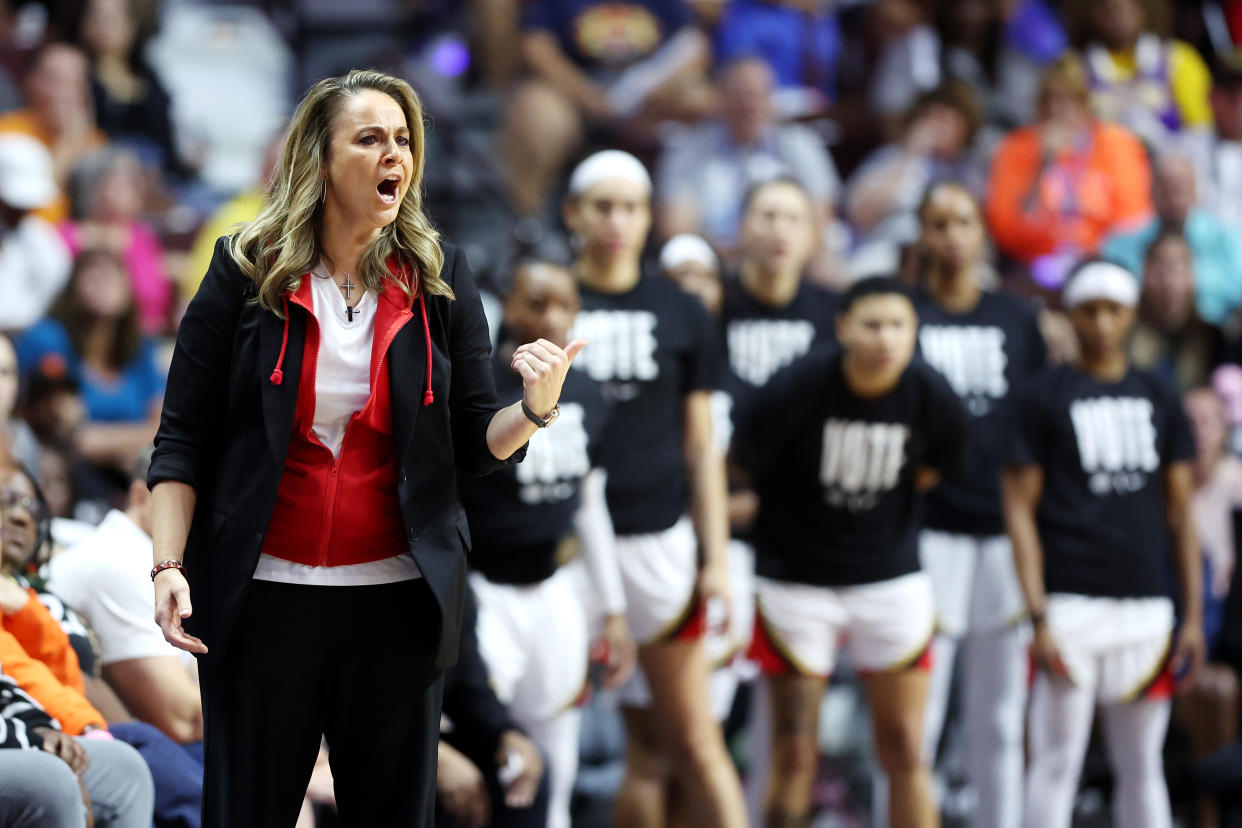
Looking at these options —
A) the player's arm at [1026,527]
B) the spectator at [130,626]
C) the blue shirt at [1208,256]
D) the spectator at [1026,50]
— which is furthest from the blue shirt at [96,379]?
the spectator at [1026,50]

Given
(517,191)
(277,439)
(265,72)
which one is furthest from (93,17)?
(277,439)

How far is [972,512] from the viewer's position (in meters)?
5.45

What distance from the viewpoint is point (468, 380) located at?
8.61ft

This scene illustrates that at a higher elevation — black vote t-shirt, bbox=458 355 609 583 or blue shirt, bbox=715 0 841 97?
blue shirt, bbox=715 0 841 97

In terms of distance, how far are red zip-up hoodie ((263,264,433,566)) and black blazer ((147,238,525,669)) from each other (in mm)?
24

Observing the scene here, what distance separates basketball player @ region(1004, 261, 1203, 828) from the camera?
502 centimetres

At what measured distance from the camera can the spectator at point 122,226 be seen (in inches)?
267

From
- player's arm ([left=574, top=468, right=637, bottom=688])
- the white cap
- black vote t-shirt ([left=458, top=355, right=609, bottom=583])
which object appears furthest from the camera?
the white cap

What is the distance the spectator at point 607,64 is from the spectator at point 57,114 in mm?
1968

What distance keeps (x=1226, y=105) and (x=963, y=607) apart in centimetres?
424

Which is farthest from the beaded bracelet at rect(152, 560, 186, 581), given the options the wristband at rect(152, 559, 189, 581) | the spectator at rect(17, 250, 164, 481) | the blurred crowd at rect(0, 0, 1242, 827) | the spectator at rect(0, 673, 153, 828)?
the spectator at rect(17, 250, 164, 481)

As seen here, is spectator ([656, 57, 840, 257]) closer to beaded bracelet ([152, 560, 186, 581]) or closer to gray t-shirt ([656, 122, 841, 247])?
gray t-shirt ([656, 122, 841, 247])

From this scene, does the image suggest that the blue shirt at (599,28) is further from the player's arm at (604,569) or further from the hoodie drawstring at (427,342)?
the hoodie drawstring at (427,342)

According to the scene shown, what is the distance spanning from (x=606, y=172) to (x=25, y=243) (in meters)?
2.93
